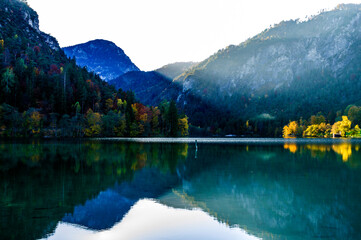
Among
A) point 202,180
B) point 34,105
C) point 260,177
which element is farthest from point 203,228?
point 34,105

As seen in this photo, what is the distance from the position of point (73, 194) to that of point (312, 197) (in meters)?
13.4

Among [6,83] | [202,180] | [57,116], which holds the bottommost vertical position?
[202,180]

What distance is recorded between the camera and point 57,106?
12650cm

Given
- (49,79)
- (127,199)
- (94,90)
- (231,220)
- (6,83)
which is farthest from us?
(94,90)

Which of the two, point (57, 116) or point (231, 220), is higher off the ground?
point (57, 116)

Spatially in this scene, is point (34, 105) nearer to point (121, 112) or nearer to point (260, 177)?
point (121, 112)

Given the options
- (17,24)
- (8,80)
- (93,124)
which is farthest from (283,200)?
(17,24)

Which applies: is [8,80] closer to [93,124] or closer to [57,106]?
[57,106]

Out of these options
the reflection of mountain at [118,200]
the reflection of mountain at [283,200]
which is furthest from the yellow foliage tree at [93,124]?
the reflection of mountain at [283,200]

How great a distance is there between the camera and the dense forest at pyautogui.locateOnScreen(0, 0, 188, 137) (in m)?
114

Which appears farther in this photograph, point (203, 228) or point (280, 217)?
point (280, 217)

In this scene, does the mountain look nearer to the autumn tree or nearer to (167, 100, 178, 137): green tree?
(167, 100, 178, 137): green tree

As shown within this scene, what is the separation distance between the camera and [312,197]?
16.8 metres

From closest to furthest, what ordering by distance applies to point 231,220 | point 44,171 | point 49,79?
1. point 231,220
2. point 44,171
3. point 49,79
